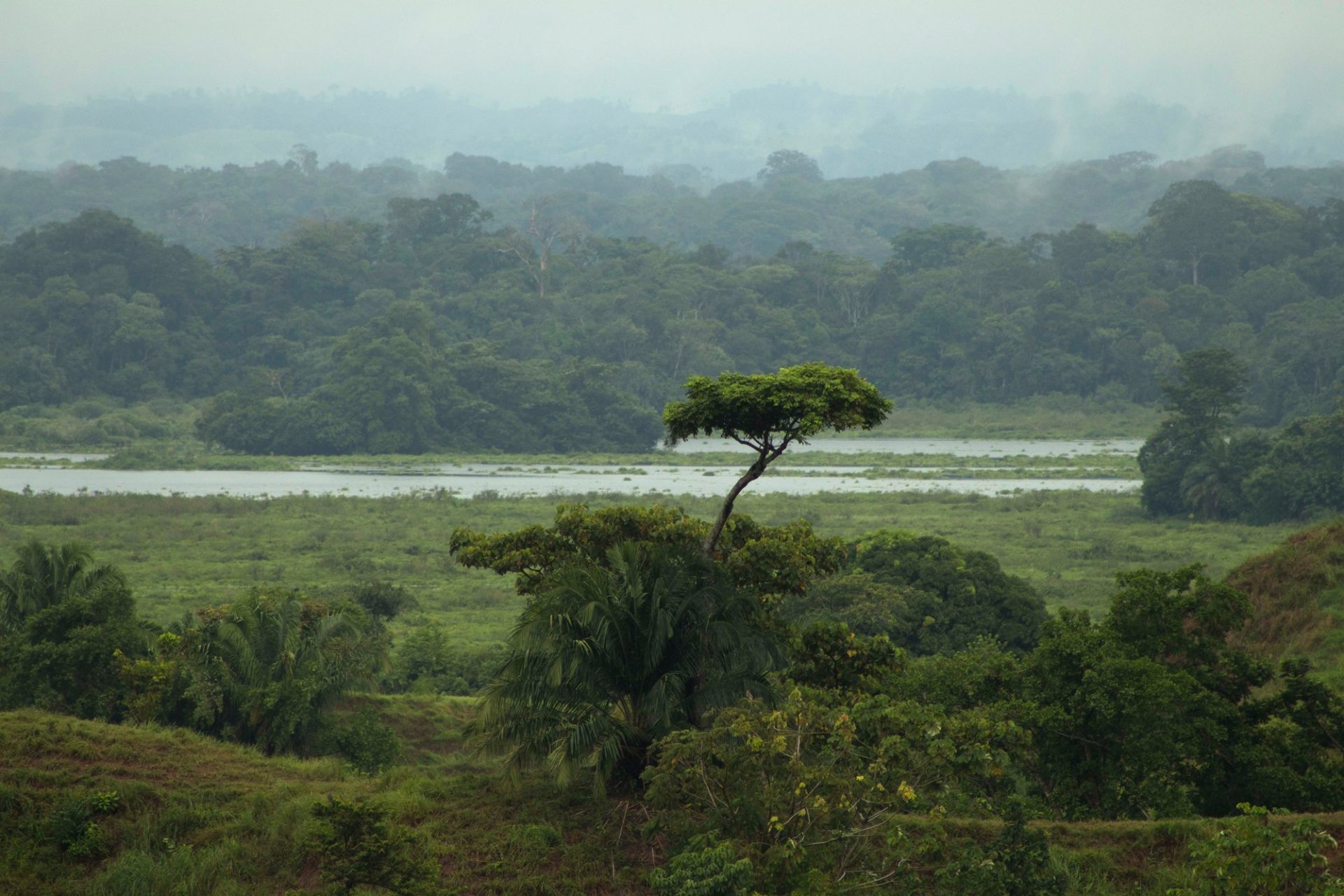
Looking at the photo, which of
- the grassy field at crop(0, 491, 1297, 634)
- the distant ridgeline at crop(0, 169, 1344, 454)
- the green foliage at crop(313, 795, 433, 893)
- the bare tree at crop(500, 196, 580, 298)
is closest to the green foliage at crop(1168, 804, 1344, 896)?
the green foliage at crop(313, 795, 433, 893)

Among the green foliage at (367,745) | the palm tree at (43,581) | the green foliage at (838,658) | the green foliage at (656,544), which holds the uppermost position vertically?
the green foliage at (656,544)

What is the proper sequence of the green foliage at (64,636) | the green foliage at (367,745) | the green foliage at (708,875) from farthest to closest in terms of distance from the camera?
the green foliage at (367,745), the green foliage at (64,636), the green foliage at (708,875)

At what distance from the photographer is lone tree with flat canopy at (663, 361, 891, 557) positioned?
12273 millimetres

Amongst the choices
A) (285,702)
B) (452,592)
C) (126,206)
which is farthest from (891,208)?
(285,702)

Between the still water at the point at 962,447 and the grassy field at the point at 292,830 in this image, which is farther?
the still water at the point at 962,447

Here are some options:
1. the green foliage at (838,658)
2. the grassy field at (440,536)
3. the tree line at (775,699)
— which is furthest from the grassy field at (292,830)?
the grassy field at (440,536)

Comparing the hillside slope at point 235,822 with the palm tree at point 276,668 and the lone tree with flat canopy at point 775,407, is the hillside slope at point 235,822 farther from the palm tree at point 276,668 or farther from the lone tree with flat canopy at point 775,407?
the lone tree with flat canopy at point 775,407

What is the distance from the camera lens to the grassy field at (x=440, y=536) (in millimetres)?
29000

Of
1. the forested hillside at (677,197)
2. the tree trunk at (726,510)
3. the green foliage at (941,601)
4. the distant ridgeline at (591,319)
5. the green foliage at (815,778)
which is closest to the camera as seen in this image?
the green foliage at (815,778)

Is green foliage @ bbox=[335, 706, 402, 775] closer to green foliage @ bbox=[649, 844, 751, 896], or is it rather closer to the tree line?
the tree line

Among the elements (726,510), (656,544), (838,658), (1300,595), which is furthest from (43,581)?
(1300,595)

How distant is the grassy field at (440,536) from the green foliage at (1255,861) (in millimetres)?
17046

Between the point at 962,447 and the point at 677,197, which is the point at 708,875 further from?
the point at 677,197

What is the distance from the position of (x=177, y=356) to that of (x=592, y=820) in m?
76.7
